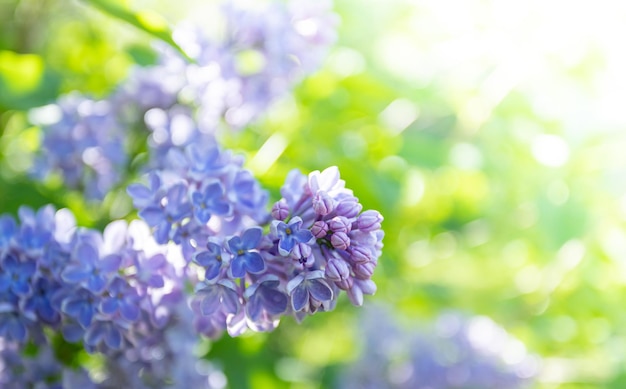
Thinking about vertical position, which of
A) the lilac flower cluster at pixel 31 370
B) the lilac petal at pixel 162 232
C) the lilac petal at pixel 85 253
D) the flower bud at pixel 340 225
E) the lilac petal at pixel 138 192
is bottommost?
the lilac flower cluster at pixel 31 370

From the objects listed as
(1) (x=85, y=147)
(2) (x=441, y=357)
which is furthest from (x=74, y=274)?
(2) (x=441, y=357)

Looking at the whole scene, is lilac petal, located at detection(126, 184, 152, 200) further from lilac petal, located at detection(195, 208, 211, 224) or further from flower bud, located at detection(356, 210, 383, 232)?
flower bud, located at detection(356, 210, 383, 232)

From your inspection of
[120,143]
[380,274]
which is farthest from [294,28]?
[380,274]

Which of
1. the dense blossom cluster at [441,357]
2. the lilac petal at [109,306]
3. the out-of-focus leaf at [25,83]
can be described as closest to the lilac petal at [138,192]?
the lilac petal at [109,306]

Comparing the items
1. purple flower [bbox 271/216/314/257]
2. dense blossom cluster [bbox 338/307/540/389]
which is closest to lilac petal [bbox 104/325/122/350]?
purple flower [bbox 271/216/314/257]

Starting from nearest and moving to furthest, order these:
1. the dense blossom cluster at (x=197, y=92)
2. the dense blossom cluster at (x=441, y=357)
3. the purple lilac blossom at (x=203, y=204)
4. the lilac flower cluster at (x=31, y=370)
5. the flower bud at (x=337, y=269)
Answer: the flower bud at (x=337, y=269) < the purple lilac blossom at (x=203, y=204) < the lilac flower cluster at (x=31, y=370) < the dense blossom cluster at (x=197, y=92) < the dense blossom cluster at (x=441, y=357)

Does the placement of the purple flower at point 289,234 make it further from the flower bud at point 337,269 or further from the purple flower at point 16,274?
the purple flower at point 16,274

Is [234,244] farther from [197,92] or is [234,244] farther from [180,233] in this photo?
→ [197,92]
